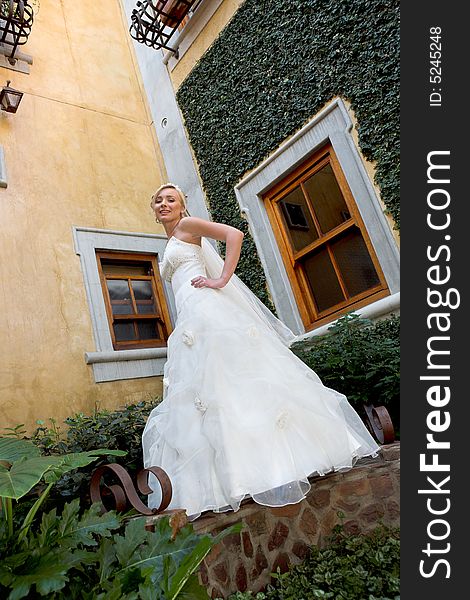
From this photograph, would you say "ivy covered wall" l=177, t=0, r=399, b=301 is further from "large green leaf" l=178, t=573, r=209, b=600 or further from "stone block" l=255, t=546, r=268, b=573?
"large green leaf" l=178, t=573, r=209, b=600

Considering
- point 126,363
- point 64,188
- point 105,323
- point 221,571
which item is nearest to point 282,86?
point 64,188

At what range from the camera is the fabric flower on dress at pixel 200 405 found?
2066mm

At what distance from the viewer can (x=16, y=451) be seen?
158 centimetres

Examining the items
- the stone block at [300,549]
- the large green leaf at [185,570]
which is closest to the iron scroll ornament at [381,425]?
the stone block at [300,549]

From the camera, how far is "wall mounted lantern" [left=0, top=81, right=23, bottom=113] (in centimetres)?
482

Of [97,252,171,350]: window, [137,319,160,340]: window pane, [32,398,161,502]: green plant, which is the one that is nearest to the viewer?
[32,398,161,502]: green plant

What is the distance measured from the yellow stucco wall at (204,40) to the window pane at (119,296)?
9.52ft

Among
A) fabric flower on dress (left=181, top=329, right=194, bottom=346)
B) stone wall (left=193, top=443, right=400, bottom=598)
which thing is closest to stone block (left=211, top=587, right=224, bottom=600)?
stone wall (left=193, top=443, right=400, bottom=598)

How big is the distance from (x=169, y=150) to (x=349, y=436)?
5003 millimetres

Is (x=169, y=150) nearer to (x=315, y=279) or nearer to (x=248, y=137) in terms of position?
(x=248, y=137)

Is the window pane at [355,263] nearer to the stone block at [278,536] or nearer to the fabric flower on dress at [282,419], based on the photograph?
the fabric flower on dress at [282,419]

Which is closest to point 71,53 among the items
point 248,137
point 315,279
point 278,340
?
point 248,137

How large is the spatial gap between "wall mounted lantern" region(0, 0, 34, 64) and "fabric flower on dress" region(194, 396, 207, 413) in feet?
16.8

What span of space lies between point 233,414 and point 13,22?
5.45 metres
